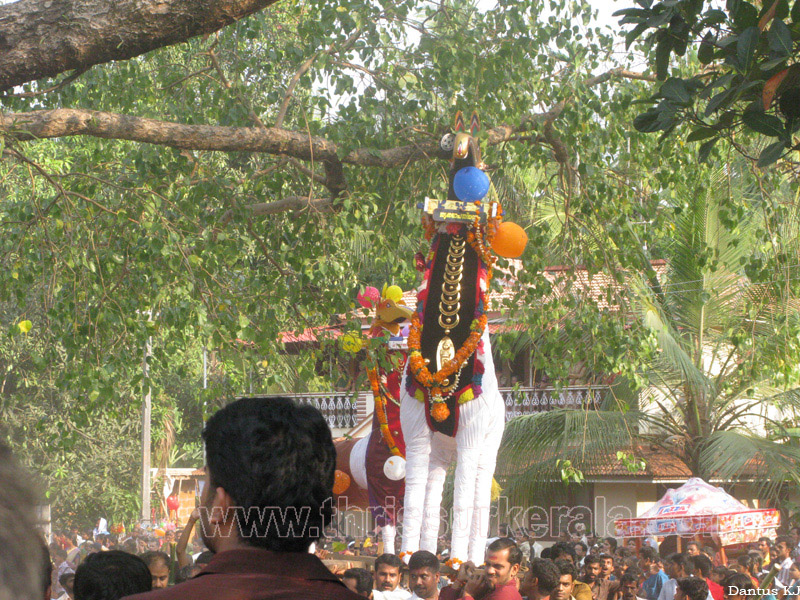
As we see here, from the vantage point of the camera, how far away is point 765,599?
559 centimetres

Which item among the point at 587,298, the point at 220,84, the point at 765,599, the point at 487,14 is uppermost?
the point at 487,14

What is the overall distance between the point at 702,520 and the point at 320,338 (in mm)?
4793

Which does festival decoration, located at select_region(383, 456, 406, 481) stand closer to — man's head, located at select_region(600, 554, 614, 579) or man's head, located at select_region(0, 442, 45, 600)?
man's head, located at select_region(600, 554, 614, 579)

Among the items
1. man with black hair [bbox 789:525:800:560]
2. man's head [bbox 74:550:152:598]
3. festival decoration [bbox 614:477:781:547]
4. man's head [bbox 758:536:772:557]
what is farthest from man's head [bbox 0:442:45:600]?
man with black hair [bbox 789:525:800:560]

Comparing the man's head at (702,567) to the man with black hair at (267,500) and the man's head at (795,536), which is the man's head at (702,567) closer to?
the man's head at (795,536)

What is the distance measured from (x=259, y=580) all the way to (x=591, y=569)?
197 inches

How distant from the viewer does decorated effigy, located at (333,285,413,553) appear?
7395 millimetres

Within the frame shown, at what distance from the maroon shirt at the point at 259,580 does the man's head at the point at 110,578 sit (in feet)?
3.03

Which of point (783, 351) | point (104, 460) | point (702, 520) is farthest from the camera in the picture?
point (104, 460)

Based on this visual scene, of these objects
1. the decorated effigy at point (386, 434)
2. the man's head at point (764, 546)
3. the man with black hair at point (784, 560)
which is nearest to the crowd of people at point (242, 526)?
the decorated effigy at point (386, 434)

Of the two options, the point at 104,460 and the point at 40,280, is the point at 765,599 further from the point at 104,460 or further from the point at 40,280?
the point at 104,460

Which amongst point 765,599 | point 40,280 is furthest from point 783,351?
point 40,280

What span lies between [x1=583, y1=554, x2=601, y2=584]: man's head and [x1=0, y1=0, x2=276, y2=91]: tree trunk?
4.25 m

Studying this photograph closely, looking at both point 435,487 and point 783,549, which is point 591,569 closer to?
point 435,487
